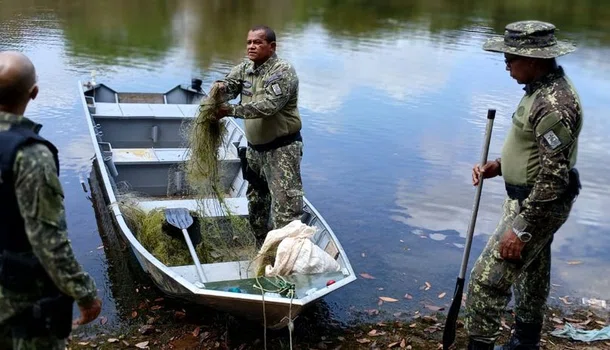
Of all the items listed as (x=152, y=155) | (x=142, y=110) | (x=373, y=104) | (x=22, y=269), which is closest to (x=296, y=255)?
(x=22, y=269)

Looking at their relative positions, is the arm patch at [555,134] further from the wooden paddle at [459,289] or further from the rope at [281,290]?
the rope at [281,290]

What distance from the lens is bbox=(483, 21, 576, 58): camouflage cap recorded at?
414cm

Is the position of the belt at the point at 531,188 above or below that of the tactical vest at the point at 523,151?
below

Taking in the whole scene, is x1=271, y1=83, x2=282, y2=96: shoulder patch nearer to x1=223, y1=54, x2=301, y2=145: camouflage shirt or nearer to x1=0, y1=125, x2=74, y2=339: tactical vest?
x1=223, y1=54, x2=301, y2=145: camouflage shirt

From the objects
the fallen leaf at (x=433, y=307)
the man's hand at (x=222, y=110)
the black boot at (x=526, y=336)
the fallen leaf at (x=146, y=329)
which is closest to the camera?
the black boot at (x=526, y=336)

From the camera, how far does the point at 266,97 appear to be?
5.76 metres

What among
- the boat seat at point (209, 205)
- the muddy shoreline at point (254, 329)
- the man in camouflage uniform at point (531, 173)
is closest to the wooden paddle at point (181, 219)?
the boat seat at point (209, 205)

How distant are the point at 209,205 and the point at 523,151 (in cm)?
370

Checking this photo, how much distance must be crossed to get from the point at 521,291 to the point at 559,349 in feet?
3.40

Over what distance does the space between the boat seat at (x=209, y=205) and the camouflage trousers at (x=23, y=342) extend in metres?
3.62

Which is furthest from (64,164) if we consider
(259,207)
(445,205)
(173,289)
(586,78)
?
(586,78)

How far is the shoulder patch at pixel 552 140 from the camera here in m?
3.92

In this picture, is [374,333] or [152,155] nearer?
[374,333]

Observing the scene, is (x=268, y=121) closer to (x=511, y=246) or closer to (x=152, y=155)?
(x=511, y=246)
